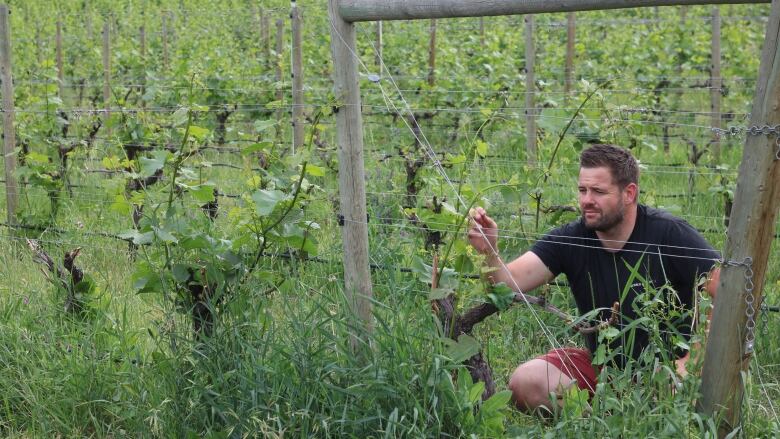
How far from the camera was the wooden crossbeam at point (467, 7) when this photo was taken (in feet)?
10.6

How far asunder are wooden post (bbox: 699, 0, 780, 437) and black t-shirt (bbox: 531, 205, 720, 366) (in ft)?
1.62

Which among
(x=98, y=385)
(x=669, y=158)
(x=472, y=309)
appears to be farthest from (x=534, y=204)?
(x=669, y=158)

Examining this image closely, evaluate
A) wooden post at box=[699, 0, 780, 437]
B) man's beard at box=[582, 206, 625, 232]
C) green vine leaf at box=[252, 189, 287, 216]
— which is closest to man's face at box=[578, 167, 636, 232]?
man's beard at box=[582, 206, 625, 232]

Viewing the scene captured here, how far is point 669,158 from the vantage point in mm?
9281

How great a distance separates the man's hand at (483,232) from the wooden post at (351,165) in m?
0.40

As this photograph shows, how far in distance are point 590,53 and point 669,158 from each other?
4525 millimetres

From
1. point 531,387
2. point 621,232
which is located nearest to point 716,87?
point 621,232

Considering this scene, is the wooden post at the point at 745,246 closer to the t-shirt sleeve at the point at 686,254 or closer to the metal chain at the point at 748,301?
the metal chain at the point at 748,301

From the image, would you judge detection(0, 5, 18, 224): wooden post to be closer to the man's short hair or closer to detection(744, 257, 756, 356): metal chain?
the man's short hair

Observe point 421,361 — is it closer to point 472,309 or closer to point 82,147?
point 472,309

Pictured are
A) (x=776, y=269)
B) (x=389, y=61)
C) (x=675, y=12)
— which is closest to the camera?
(x=776, y=269)

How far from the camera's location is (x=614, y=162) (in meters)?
4.12

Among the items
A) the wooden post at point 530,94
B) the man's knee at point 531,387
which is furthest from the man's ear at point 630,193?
the wooden post at point 530,94

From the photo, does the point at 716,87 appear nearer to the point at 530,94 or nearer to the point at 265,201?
the point at 530,94
